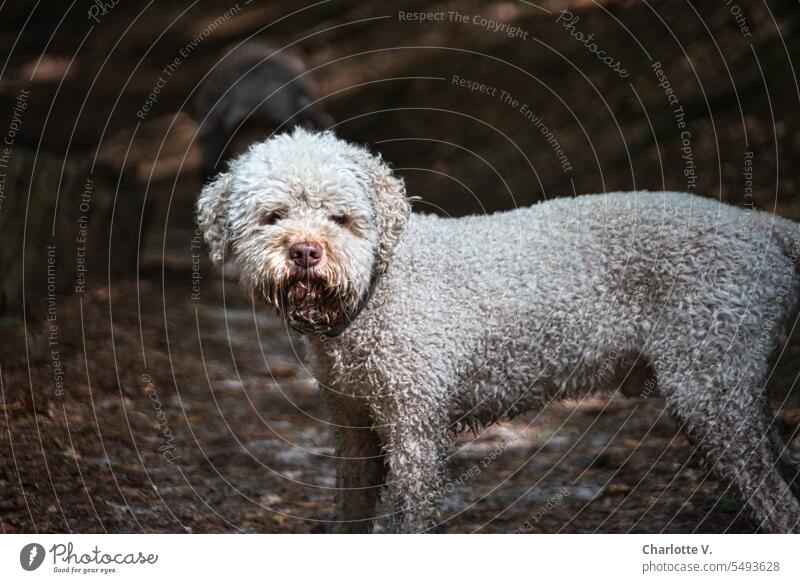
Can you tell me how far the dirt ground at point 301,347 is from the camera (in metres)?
4.85

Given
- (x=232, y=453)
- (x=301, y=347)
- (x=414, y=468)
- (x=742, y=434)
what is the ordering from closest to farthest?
(x=742, y=434)
(x=414, y=468)
(x=232, y=453)
(x=301, y=347)

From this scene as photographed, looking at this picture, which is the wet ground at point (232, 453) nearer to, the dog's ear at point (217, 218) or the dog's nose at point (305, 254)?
the dog's ear at point (217, 218)

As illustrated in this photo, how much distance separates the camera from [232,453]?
220 inches

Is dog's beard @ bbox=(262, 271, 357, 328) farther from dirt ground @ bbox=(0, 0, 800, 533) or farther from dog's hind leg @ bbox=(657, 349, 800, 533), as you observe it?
dog's hind leg @ bbox=(657, 349, 800, 533)

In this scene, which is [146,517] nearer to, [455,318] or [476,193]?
[455,318]

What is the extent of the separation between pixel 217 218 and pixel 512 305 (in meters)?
1.44

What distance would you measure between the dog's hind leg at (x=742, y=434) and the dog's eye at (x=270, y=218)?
6.49ft

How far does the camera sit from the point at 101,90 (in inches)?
453

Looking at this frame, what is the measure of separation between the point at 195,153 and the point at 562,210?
8764 millimetres

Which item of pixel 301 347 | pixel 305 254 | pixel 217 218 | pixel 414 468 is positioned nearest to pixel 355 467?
pixel 414 468

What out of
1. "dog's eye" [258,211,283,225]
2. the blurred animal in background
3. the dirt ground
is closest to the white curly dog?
"dog's eye" [258,211,283,225]

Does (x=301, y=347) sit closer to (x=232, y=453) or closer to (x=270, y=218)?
(x=232, y=453)

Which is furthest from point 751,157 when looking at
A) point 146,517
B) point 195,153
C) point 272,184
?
point 195,153

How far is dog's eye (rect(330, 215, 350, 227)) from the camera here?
12.4ft
